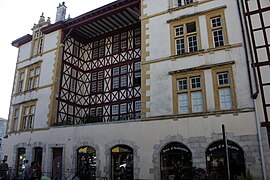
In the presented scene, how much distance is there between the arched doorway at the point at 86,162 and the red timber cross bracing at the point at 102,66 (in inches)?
100

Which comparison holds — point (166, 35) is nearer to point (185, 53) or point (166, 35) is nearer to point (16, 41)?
point (185, 53)

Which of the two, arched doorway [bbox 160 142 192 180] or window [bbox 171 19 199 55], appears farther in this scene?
window [bbox 171 19 199 55]

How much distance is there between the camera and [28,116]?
56.3 feet

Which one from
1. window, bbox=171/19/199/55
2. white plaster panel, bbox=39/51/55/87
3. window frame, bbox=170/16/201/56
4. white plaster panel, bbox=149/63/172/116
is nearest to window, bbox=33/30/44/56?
white plaster panel, bbox=39/51/55/87

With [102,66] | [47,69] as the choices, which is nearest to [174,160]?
[102,66]

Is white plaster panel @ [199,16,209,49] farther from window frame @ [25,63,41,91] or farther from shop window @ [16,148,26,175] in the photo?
shop window @ [16,148,26,175]

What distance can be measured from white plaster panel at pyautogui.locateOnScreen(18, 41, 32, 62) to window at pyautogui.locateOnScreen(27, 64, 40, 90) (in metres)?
1.51

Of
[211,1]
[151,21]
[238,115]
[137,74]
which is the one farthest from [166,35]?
[238,115]

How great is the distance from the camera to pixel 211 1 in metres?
12.2

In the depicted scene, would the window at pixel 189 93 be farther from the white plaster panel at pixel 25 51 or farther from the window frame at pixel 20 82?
the white plaster panel at pixel 25 51

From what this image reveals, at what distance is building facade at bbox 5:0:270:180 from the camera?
1027 centimetres

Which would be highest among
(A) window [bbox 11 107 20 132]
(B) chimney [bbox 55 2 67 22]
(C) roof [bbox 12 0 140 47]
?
(B) chimney [bbox 55 2 67 22]

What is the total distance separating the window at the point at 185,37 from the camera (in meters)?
12.2

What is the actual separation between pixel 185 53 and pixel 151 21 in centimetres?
302
